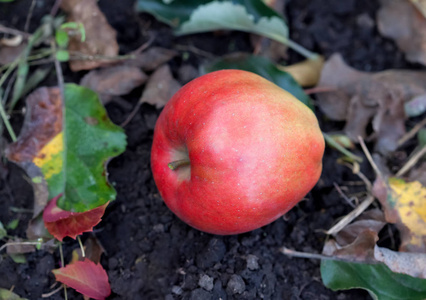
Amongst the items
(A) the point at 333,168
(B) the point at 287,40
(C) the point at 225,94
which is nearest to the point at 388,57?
(B) the point at 287,40

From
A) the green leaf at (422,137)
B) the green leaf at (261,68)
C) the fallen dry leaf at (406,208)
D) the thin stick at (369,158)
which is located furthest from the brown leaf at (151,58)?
the green leaf at (422,137)

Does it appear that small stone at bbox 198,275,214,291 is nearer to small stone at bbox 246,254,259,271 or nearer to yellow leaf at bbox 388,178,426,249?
small stone at bbox 246,254,259,271

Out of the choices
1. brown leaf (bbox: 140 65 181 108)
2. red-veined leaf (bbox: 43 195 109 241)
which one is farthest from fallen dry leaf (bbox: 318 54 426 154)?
red-veined leaf (bbox: 43 195 109 241)

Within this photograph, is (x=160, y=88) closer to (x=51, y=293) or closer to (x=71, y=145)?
(x=71, y=145)

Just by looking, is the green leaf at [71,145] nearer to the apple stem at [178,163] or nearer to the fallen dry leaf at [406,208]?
the apple stem at [178,163]

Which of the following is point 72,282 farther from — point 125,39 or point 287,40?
point 287,40
